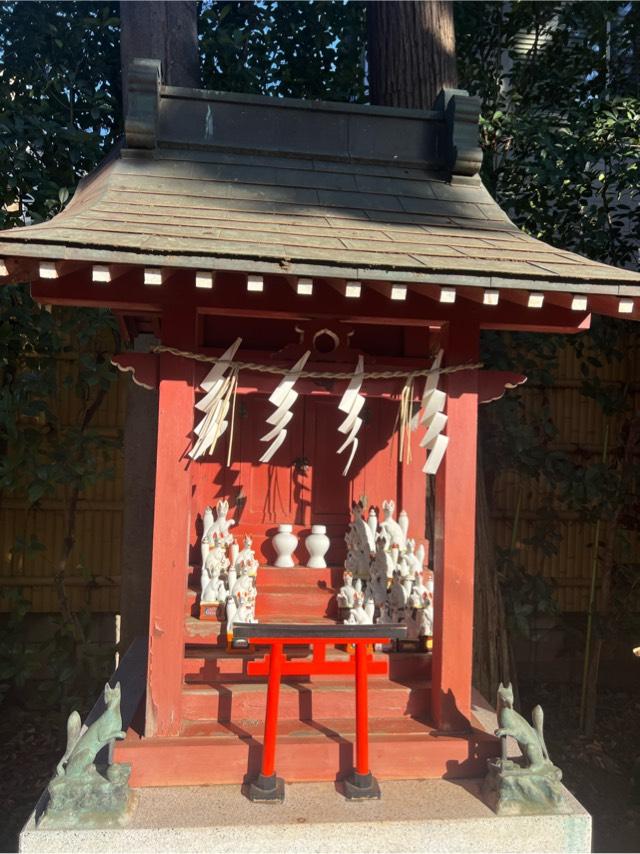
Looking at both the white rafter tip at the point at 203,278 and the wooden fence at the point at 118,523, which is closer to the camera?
the white rafter tip at the point at 203,278

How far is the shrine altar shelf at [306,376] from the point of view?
251cm

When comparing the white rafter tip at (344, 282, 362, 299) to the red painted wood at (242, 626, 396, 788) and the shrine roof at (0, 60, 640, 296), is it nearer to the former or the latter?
the shrine roof at (0, 60, 640, 296)

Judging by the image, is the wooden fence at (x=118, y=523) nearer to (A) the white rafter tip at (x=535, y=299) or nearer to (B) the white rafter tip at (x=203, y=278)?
(B) the white rafter tip at (x=203, y=278)

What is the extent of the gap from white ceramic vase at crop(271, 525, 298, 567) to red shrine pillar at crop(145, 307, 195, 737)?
739 millimetres

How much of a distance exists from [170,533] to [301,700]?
35.9 inches

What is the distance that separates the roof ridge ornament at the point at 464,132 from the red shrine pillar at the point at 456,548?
1.05 metres

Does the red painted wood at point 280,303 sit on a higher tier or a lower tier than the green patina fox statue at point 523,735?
higher

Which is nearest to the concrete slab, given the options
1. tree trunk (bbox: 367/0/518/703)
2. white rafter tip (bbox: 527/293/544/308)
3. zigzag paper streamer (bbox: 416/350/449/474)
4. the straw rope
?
zigzag paper streamer (bbox: 416/350/449/474)

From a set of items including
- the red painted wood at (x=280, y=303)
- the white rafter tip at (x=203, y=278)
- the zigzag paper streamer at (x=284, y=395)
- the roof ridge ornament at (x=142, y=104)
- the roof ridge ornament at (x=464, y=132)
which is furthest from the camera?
the roof ridge ornament at (x=464, y=132)

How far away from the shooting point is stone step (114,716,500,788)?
8.44 feet

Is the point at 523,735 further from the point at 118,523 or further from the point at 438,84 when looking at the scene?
the point at 438,84

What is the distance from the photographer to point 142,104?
10.5 ft

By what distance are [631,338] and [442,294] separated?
3454 millimetres

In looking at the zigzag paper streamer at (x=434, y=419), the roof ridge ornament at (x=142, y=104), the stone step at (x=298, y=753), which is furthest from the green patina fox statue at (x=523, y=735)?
the roof ridge ornament at (x=142, y=104)
